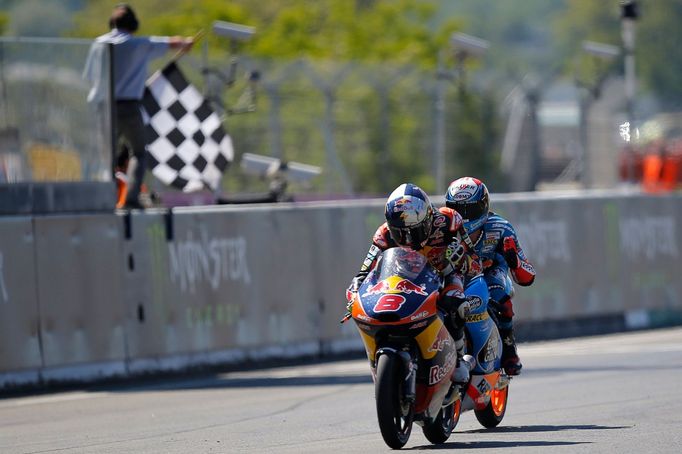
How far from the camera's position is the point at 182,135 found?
1675cm

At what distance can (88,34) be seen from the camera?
182ft

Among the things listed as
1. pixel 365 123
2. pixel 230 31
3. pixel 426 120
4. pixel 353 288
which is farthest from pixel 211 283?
pixel 426 120

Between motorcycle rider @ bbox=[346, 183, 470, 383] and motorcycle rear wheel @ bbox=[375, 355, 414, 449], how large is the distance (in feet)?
1.89

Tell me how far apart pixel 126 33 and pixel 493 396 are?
645cm

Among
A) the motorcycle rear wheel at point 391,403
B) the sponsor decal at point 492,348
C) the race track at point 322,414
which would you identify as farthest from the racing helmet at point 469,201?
the motorcycle rear wheel at point 391,403

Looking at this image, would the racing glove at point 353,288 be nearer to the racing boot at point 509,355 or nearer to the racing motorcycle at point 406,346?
the racing motorcycle at point 406,346

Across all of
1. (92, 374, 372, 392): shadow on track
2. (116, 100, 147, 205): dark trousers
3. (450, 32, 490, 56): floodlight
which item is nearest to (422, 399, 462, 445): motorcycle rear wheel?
(92, 374, 372, 392): shadow on track

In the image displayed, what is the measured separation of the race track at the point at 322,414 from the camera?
29.8 ft

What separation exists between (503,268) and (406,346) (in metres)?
1.93

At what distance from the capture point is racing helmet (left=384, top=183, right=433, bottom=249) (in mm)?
8711

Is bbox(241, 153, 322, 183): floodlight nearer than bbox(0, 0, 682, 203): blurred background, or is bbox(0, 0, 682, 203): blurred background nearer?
bbox(241, 153, 322, 183): floodlight

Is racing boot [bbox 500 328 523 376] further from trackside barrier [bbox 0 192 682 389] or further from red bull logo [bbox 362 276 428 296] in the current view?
trackside barrier [bbox 0 192 682 389]

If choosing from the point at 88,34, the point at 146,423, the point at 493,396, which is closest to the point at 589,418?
the point at 493,396

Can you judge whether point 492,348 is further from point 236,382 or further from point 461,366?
point 236,382
